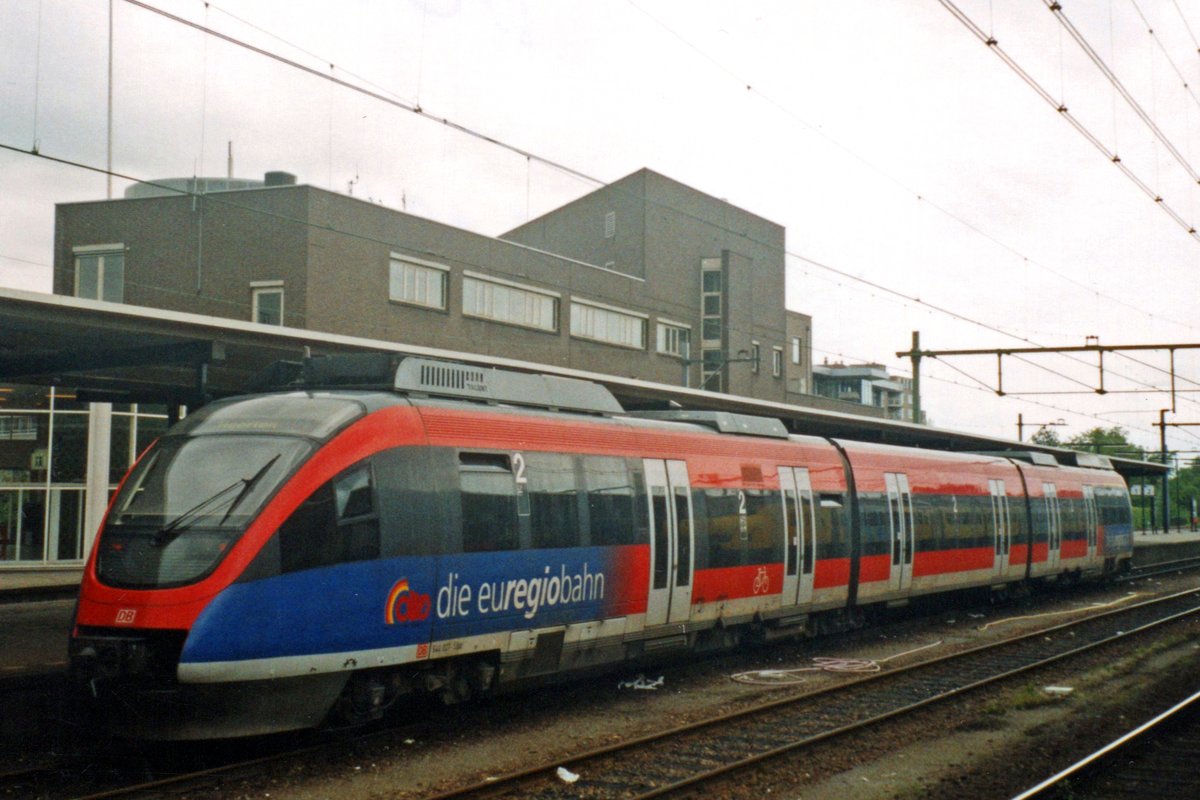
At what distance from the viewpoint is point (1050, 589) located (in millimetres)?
30906

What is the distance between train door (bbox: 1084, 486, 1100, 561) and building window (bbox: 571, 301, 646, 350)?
1818 cm

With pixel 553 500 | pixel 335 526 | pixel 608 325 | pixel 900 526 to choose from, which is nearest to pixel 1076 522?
pixel 900 526

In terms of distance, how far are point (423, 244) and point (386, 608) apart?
2701 cm

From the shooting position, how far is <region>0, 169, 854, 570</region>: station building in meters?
32.3

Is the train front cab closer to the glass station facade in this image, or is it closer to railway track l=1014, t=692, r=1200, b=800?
railway track l=1014, t=692, r=1200, b=800

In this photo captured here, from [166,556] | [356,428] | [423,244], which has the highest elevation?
[423,244]

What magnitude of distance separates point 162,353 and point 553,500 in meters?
7.67

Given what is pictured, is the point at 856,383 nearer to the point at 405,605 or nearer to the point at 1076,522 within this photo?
the point at 1076,522

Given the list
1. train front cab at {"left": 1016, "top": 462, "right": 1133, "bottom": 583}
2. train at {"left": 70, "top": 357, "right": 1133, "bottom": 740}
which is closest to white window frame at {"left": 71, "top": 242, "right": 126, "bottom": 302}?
train at {"left": 70, "top": 357, "right": 1133, "bottom": 740}

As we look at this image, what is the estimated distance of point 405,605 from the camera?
10.4 m

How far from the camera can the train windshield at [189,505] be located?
9.47m

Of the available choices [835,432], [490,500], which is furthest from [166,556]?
[835,432]

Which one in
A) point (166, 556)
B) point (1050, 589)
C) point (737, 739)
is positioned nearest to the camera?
point (166, 556)

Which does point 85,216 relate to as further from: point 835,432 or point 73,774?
point 73,774
